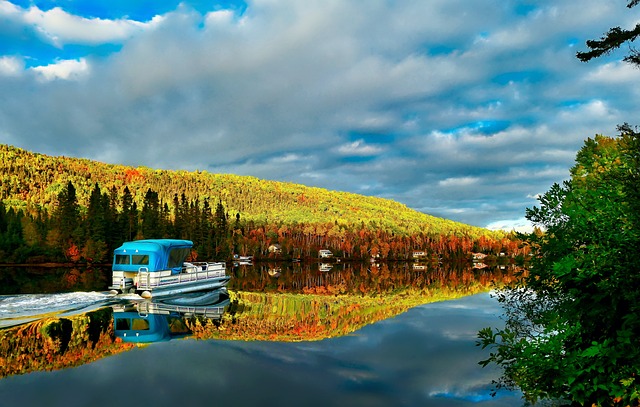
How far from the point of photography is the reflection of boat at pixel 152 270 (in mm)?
46438

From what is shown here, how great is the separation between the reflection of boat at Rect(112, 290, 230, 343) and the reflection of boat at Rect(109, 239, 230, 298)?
Answer: 2.14 metres

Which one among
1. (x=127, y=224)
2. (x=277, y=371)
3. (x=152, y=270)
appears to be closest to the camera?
(x=277, y=371)

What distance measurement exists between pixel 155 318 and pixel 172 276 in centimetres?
1403

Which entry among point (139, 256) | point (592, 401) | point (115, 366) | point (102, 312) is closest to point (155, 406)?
point (115, 366)

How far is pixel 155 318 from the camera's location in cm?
3659

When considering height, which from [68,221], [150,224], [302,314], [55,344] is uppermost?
[68,221]

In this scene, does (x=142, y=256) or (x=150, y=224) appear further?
(x=150, y=224)

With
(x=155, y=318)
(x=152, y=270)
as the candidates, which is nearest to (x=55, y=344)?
(x=155, y=318)

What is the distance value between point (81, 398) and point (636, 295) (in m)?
20.5

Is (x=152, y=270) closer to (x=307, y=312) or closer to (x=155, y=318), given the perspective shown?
(x=155, y=318)

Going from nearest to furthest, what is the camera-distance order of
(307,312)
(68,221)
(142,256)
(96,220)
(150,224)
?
(307,312)
(142,256)
(96,220)
(68,221)
(150,224)

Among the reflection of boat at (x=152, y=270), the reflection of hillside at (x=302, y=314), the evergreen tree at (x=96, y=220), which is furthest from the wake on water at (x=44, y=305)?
the evergreen tree at (x=96, y=220)

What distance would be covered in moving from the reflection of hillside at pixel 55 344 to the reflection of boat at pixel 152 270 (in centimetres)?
1227

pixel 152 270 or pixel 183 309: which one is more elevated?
pixel 152 270
